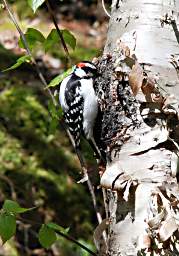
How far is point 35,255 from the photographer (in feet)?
12.8

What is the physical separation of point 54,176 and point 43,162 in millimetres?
141

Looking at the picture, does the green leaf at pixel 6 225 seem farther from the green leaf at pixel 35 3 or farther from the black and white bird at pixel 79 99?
the black and white bird at pixel 79 99

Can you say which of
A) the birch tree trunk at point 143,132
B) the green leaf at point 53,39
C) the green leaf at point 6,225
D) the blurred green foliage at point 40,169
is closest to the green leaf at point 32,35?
the green leaf at point 53,39

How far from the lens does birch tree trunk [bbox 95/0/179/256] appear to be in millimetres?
1407

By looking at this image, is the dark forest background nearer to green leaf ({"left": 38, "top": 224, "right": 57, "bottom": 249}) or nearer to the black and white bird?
the black and white bird

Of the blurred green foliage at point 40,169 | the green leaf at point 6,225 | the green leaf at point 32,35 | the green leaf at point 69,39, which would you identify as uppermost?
the green leaf at point 32,35

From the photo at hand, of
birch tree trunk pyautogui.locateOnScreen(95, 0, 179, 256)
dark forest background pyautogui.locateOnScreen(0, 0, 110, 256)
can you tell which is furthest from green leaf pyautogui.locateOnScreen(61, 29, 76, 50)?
dark forest background pyautogui.locateOnScreen(0, 0, 110, 256)

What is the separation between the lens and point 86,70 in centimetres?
242

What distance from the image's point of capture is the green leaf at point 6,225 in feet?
5.02

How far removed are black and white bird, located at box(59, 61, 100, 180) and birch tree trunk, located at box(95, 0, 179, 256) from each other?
2.25ft

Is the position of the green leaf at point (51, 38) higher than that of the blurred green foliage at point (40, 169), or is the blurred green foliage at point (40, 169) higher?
the green leaf at point (51, 38)

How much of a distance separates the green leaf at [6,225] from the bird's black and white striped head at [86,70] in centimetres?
73

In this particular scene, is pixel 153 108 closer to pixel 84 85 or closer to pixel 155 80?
pixel 155 80

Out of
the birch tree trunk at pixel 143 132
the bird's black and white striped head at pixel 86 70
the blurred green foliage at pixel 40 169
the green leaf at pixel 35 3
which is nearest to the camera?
the birch tree trunk at pixel 143 132
